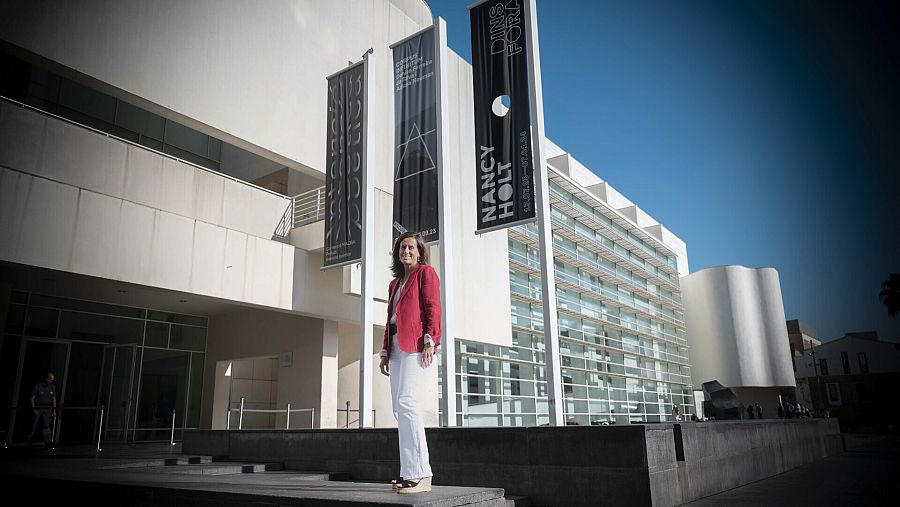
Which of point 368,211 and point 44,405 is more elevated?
point 368,211

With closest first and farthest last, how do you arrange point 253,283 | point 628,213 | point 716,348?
point 253,283 < point 628,213 < point 716,348

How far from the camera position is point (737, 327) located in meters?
58.7

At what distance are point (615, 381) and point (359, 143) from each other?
34.2 meters

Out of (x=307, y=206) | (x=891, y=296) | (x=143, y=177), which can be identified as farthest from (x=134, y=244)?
(x=891, y=296)

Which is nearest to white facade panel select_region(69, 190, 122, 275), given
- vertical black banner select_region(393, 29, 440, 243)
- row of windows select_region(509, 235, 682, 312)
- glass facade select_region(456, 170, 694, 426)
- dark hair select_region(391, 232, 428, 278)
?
vertical black banner select_region(393, 29, 440, 243)

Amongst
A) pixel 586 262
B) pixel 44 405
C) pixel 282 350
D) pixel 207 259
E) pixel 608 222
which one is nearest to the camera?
pixel 207 259

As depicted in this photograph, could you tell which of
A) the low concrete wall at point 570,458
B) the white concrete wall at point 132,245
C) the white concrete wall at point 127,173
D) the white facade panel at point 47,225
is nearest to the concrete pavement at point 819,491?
the low concrete wall at point 570,458

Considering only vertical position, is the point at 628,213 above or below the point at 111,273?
above

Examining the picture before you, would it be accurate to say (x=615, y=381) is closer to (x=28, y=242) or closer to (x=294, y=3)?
(x=294, y=3)

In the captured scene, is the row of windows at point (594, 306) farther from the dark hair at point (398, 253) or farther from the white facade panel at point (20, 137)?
the dark hair at point (398, 253)

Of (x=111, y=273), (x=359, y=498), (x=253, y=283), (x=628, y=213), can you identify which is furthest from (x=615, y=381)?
(x=359, y=498)

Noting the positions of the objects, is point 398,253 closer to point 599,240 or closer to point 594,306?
point 594,306

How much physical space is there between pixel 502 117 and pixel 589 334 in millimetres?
31101

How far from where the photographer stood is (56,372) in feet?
51.8
